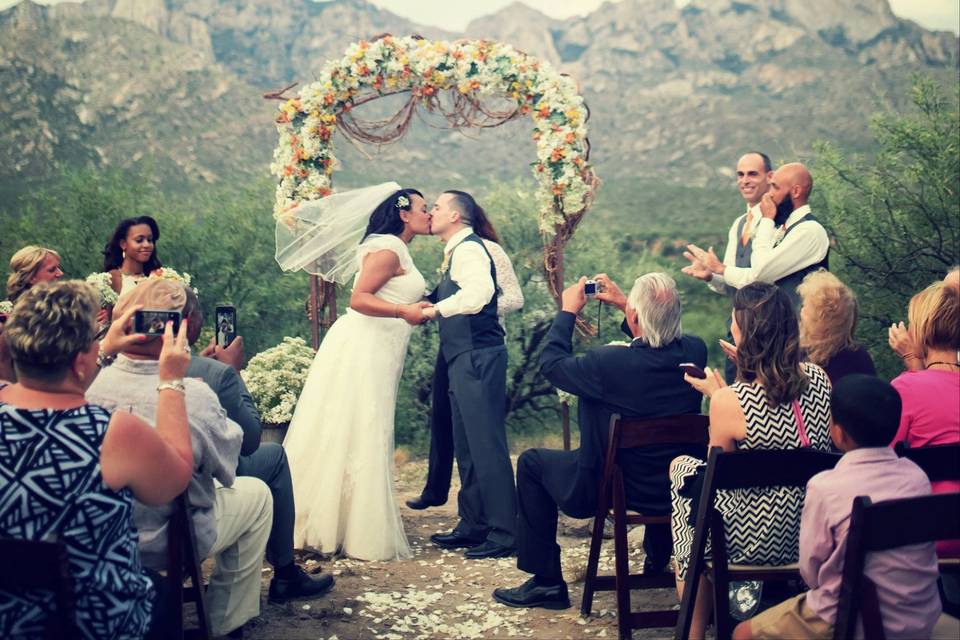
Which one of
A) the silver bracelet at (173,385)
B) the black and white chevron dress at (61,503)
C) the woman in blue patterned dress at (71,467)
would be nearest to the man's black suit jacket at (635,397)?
the silver bracelet at (173,385)

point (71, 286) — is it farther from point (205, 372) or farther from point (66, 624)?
point (205, 372)

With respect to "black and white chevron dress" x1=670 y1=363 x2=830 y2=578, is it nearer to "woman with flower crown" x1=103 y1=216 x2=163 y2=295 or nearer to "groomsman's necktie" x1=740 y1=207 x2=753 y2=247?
"groomsman's necktie" x1=740 y1=207 x2=753 y2=247

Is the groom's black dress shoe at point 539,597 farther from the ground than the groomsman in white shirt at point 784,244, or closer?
closer

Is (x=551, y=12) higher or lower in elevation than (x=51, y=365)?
higher

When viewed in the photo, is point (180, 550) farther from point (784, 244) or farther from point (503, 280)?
point (784, 244)

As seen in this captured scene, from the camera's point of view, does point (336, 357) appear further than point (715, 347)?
No

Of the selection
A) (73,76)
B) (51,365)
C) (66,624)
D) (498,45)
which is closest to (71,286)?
(51,365)

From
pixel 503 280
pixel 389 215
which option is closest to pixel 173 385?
pixel 389 215

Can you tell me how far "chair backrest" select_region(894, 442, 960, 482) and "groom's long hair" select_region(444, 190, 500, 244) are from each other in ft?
10.4

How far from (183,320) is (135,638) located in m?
1.04

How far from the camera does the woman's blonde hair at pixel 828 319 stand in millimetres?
4676

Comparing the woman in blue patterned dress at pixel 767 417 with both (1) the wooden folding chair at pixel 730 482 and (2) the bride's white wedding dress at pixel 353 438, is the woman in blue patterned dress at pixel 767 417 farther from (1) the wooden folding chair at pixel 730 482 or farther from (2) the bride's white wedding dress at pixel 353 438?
(2) the bride's white wedding dress at pixel 353 438

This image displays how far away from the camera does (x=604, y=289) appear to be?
16.4ft

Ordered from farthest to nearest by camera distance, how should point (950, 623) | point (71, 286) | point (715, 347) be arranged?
point (715, 347) < point (950, 623) < point (71, 286)
